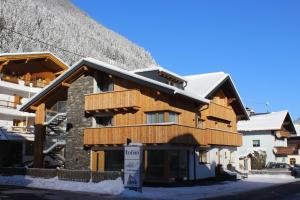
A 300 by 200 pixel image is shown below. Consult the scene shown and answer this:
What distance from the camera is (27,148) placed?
50219 mm

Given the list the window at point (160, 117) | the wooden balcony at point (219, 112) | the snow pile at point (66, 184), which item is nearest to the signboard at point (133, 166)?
the snow pile at point (66, 184)

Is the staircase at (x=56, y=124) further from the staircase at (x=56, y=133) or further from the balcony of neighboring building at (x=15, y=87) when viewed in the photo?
the balcony of neighboring building at (x=15, y=87)

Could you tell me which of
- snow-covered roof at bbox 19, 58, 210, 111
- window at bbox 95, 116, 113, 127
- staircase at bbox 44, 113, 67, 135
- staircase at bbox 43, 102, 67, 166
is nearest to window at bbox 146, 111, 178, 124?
snow-covered roof at bbox 19, 58, 210, 111

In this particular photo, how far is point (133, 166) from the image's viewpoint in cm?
2567

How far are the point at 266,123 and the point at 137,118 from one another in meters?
38.0

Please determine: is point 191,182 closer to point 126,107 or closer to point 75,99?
point 126,107

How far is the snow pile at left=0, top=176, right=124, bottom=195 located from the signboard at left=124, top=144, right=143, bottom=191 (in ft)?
2.76

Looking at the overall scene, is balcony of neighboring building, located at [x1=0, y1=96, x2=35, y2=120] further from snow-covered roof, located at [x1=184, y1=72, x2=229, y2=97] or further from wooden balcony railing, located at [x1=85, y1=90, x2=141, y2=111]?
snow-covered roof, located at [x1=184, y1=72, x2=229, y2=97]

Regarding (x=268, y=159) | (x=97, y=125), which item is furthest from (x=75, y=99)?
(x=268, y=159)

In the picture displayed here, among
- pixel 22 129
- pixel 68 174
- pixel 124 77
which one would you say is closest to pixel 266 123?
pixel 22 129

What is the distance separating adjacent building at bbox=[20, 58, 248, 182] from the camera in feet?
105

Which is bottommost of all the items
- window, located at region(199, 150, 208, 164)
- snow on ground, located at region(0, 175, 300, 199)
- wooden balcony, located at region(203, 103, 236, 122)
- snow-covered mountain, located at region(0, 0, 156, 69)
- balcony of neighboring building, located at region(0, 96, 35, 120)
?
snow on ground, located at region(0, 175, 300, 199)

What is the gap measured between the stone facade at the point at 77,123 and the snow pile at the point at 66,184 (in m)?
4.14

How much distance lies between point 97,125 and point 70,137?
260cm
